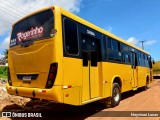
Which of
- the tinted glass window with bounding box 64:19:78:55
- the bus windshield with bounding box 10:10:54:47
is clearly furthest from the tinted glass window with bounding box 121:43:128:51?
the bus windshield with bounding box 10:10:54:47

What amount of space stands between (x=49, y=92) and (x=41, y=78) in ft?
2.03

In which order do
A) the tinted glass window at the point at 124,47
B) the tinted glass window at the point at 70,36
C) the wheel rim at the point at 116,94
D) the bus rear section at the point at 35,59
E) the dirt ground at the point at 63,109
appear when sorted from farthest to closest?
the tinted glass window at the point at 124,47
the wheel rim at the point at 116,94
the dirt ground at the point at 63,109
the tinted glass window at the point at 70,36
the bus rear section at the point at 35,59

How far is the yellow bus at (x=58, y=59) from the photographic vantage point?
6.37 metres

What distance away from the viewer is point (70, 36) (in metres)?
6.91

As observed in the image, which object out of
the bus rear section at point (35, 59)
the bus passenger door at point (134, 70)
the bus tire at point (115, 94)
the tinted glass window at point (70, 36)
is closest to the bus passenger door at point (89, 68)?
the tinted glass window at point (70, 36)

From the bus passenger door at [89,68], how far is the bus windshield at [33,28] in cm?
Result: 149

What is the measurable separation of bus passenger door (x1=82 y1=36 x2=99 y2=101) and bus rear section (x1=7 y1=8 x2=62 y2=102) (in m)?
1.49

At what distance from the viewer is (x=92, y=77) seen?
27.0ft

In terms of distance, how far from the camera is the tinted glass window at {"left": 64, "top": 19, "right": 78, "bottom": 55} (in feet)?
22.1

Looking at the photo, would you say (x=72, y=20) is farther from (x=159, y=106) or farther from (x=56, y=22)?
(x=159, y=106)

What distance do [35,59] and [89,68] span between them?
2088 mm

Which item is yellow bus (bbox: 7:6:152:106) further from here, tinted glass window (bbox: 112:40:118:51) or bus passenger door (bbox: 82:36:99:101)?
tinted glass window (bbox: 112:40:118:51)

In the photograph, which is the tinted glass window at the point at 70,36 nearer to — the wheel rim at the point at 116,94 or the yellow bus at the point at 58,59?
the yellow bus at the point at 58,59

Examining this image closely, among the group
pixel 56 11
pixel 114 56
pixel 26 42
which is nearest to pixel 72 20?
pixel 56 11
